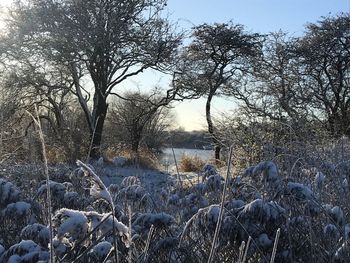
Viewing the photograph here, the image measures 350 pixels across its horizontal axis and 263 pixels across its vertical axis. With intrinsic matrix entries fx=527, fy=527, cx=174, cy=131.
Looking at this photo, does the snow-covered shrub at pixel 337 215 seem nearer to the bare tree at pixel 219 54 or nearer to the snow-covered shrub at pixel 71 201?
the snow-covered shrub at pixel 71 201

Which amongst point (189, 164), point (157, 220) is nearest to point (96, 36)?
point (189, 164)

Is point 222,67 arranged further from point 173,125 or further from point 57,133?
point 57,133

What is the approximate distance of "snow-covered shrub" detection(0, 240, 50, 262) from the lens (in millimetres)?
1997

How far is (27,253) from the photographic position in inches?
80.7

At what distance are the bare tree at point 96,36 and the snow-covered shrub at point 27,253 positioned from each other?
1294 centimetres

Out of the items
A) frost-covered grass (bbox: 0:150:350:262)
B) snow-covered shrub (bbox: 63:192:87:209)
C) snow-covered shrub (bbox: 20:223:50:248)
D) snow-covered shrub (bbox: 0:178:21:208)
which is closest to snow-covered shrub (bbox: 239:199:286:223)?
frost-covered grass (bbox: 0:150:350:262)

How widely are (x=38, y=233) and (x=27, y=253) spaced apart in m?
0.29

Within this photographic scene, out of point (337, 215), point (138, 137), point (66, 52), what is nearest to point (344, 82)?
point (138, 137)

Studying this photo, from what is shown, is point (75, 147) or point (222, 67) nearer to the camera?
point (75, 147)

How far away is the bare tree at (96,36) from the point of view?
51.6 feet

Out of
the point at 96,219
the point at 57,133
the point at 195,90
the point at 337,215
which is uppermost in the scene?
the point at 195,90

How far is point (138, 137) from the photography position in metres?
21.3

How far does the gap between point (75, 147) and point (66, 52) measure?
3714mm

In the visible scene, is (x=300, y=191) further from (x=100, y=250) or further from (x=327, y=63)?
(x=327, y=63)
